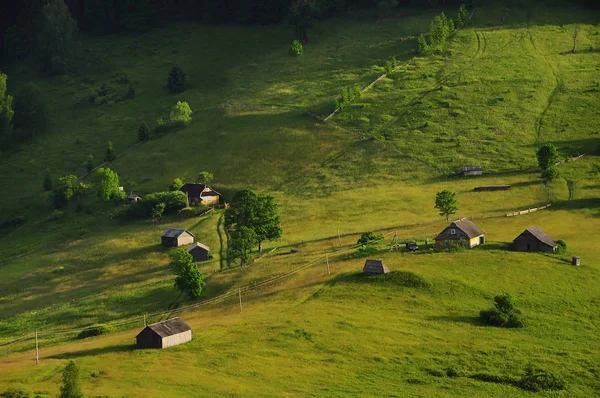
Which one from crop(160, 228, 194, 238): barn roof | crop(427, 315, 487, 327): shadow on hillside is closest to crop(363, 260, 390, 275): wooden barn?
crop(427, 315, 487, 327): shadow on hillside

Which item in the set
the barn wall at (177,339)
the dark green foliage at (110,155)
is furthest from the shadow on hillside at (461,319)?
the dark green foliage at (110,155)

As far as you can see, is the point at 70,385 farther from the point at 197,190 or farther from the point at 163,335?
the point at 197,190

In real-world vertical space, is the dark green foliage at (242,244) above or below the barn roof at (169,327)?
above

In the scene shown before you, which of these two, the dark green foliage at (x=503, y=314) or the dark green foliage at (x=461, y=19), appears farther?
the dark green foliage at (x=461, y=19)

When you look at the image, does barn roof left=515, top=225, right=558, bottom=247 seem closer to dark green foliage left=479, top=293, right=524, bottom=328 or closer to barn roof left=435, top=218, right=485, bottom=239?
barn roof left=435, top=218, right=485, bottom=239

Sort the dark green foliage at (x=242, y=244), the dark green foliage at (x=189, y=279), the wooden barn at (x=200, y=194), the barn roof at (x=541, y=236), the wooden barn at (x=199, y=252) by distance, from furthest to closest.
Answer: the wooden barn at (x=200, y=194) < the wooden barn at (x=199, y=252) < the dark green foliage at (x=242, y=244) < the barn roof at (x=541, y=236) < the dark green foliage at (x=189, y=279)

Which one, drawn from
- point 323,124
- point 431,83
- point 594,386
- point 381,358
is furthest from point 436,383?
point 431,83

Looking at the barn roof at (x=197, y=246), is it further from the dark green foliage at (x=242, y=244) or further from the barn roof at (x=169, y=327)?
the barn roof at (x=169, y=327)
